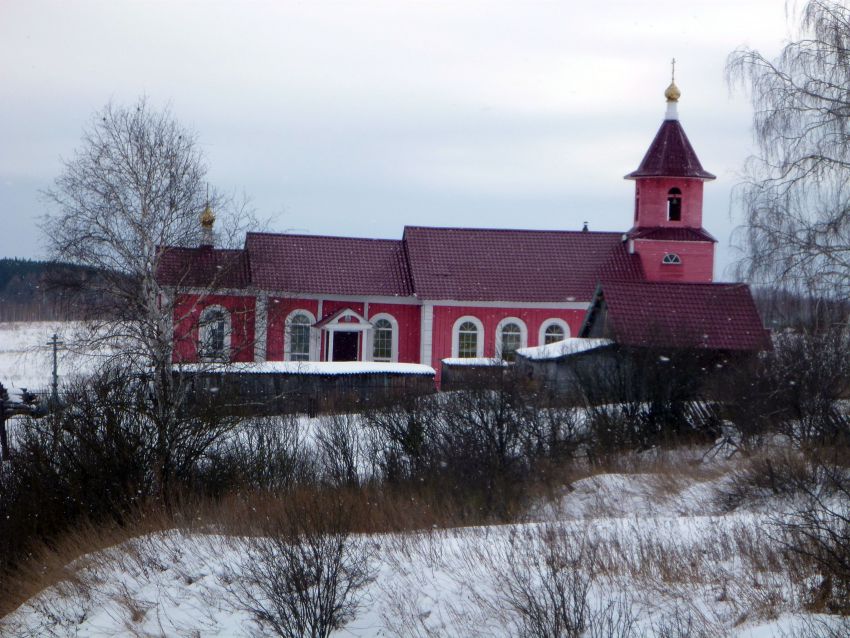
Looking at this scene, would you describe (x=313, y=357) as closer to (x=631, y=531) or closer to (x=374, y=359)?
(x=374, y=359)

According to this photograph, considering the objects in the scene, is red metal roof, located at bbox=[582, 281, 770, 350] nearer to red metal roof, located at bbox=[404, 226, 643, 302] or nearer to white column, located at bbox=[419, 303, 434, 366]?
red metal roof, located at bbox=[404, 226, 643, 302]

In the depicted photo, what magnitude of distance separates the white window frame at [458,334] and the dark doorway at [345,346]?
374 centimetres

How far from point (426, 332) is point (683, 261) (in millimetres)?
10770

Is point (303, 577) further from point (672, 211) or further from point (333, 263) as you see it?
point (672, 211)

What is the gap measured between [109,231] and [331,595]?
16.1 m

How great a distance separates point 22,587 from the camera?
39.9 ft

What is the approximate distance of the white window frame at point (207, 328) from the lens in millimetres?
22481

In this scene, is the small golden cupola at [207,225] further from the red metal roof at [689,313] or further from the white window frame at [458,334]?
the white window frame at [458,334]

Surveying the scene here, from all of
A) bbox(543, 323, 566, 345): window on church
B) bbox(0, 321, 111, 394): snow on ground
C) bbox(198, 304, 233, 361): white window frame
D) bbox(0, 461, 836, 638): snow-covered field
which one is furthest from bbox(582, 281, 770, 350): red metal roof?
bbox(0, 461, 836, 638): snow-covered field

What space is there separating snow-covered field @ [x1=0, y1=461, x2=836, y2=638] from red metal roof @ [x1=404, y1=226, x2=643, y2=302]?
88.7 feet

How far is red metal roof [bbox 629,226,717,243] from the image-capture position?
39.6m

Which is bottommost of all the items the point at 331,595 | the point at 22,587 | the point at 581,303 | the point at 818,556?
the point at 22,587

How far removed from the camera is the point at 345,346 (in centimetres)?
3812

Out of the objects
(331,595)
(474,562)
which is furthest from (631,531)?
(331,595)
